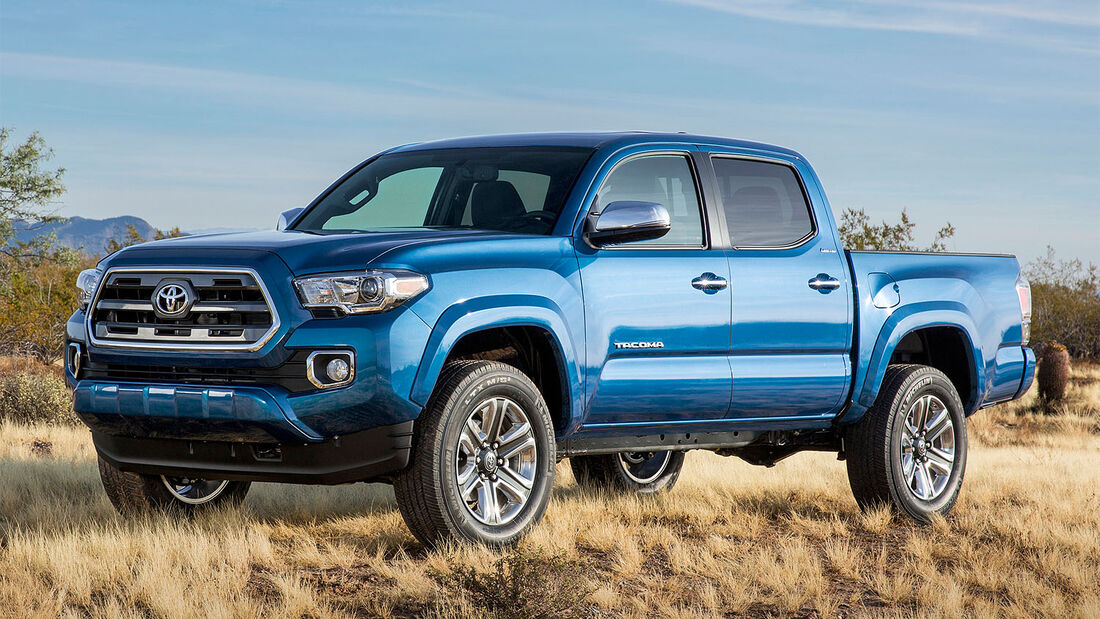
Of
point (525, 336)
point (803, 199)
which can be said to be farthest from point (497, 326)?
point (803, 199)

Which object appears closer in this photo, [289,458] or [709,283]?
[289,458]

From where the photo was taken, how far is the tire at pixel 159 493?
6.80 meters

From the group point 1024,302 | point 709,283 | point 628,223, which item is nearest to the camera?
point 628,223

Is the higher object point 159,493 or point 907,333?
point 907,333

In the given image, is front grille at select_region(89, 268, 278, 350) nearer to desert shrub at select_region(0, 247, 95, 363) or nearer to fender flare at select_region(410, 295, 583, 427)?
fender flare at select_region(410, 295, 583, 427)

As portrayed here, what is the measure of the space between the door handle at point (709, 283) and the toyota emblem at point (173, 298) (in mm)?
2593

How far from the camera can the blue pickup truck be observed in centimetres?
550

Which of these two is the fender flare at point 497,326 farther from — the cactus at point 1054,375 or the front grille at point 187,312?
the cactus at point 1054,375

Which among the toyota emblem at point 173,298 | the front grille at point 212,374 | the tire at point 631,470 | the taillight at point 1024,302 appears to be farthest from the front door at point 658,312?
the taillight at point 1024,302

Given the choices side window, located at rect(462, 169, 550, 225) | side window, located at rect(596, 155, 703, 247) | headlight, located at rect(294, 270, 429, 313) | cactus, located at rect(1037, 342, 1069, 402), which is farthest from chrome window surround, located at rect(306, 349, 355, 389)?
cactus, located at rect(1037, 342, 1069, 402)

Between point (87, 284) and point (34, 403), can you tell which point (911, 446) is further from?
point (34, 403)

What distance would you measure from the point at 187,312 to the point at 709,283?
8.92ft

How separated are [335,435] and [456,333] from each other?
70 centimetres

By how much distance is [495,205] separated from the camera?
678cm
